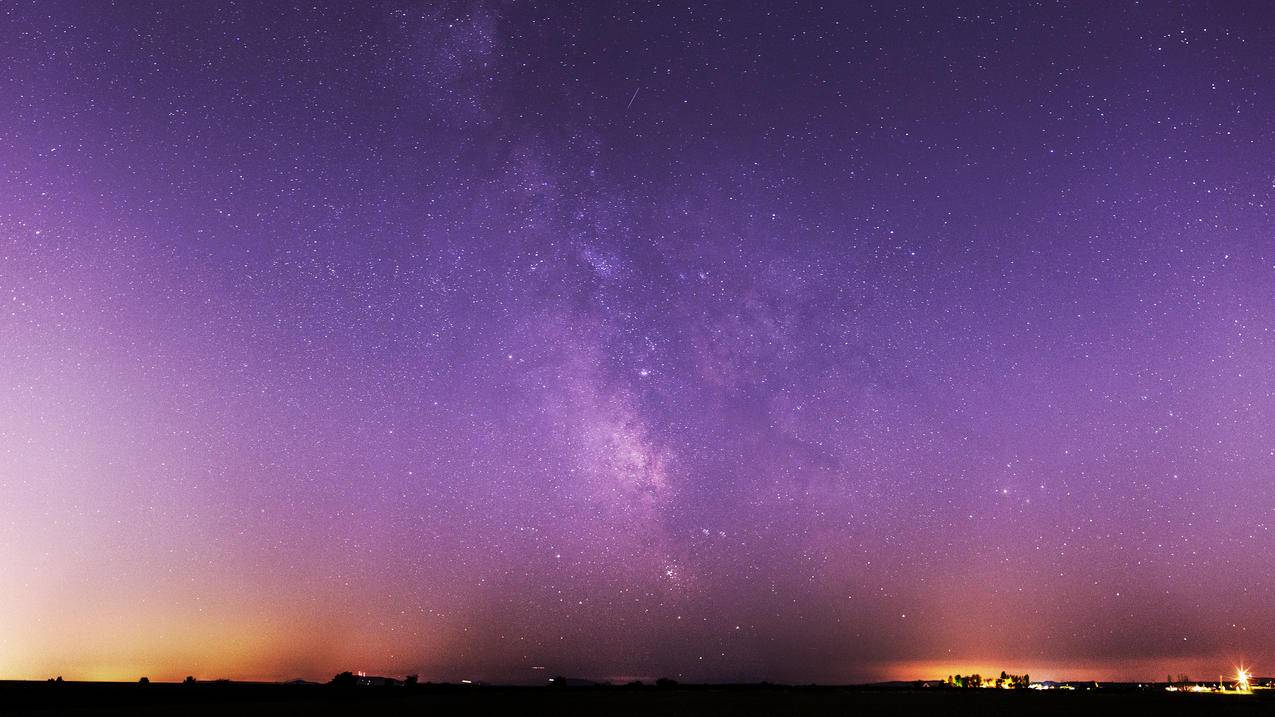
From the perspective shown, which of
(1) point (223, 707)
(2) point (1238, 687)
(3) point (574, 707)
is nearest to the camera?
(1) point (223, 707)

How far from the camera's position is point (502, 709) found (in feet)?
161

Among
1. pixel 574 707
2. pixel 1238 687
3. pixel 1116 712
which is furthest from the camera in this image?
pixel 1238 687

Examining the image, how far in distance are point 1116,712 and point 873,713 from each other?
18.1 m

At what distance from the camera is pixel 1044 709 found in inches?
2261

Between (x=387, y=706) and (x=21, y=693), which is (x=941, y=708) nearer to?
(x=387, y=706)

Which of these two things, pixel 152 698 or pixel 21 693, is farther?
pixel 152 698

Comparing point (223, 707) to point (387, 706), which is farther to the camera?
point (387, 706)

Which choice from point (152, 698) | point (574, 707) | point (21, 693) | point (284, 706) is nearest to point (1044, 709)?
point (574, 707)

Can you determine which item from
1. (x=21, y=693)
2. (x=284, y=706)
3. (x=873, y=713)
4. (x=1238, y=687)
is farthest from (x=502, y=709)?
(x=1238, y=687)

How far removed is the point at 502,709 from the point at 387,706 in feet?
24.2

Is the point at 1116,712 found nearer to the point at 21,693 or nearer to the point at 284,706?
the point at 284,706

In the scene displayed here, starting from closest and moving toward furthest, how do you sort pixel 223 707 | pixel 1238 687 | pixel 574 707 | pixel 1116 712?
pixel 223 707, pixel 574 707, pixel 1116 712, pixel 1238 687

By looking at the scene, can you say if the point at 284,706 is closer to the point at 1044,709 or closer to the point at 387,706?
the point at 387,706

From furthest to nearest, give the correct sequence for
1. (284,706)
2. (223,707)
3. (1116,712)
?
1. (1116,712)
2. (284,706)
3. (223,707)
